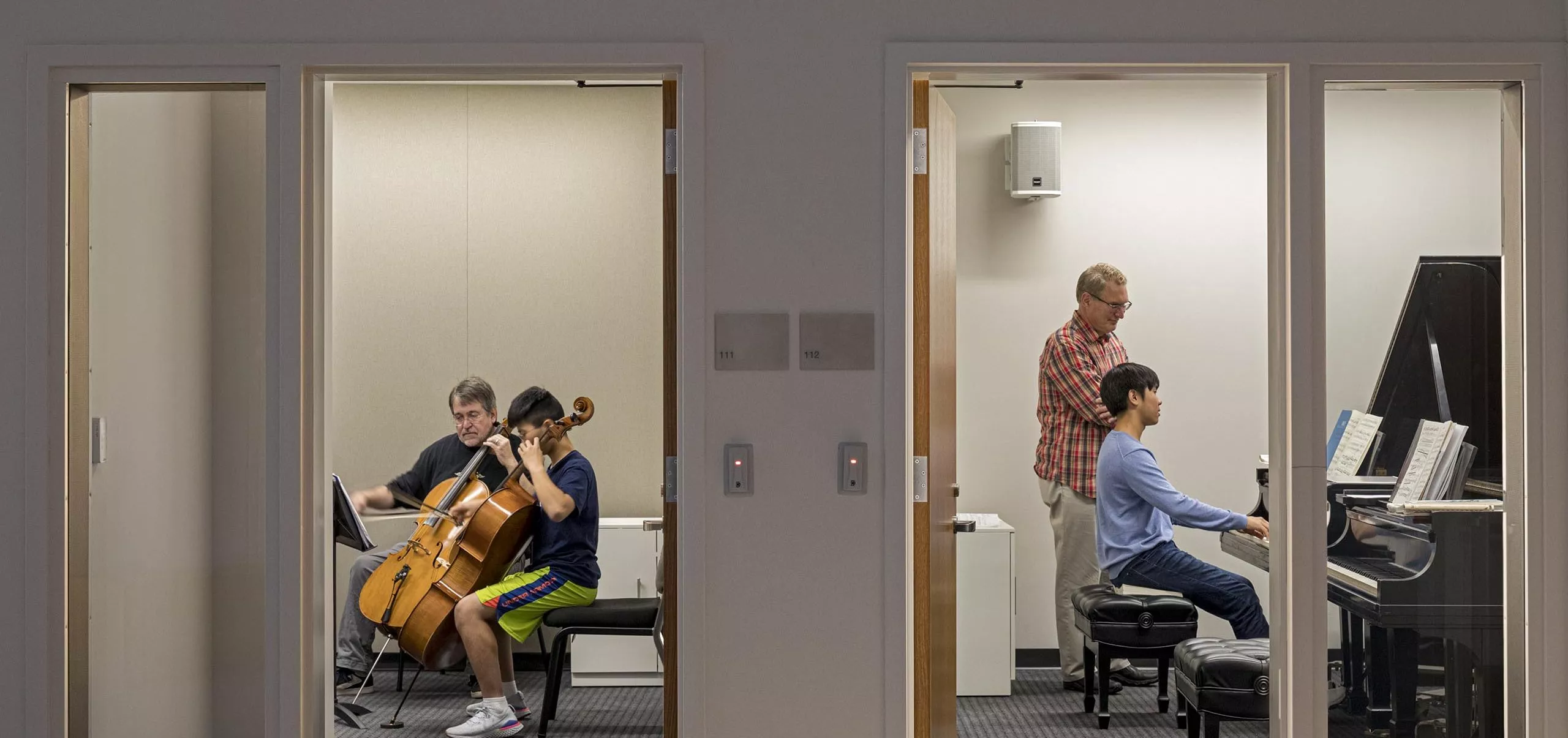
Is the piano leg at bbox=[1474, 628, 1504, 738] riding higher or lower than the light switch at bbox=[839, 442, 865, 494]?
lower

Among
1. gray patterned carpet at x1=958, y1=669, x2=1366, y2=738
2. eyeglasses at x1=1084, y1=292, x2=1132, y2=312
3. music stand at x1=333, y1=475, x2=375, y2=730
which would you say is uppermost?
eyeglasses at x1=1084, y1=292, x2=1132, y2=312

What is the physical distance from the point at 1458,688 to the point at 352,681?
2857mm

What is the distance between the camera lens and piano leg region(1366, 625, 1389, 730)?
2582mm

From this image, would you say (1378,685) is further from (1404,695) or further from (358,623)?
(358,623)

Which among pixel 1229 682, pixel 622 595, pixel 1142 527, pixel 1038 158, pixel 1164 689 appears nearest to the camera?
pixel 1229 682

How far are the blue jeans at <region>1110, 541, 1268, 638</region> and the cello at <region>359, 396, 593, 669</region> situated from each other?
2.02 meters

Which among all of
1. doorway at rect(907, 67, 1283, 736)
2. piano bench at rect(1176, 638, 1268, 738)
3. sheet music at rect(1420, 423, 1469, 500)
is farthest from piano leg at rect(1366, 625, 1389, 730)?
doorway at rect(907, 67, 1283, 736)

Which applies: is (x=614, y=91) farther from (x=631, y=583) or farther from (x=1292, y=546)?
(x=1292, y=546)

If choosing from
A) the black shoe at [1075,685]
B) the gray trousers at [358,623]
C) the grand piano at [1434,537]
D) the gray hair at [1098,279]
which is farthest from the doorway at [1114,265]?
the gray trousers at [358,623]

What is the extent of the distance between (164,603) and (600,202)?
1.46 meters

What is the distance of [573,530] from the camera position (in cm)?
301

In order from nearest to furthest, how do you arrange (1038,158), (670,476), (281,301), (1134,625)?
(281,301) → (670,476) → (1134,625) → (1038,158)

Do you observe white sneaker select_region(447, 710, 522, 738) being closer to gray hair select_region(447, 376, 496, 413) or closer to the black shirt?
the black shirt

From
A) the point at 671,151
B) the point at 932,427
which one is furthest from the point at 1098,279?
the point at 671,151
